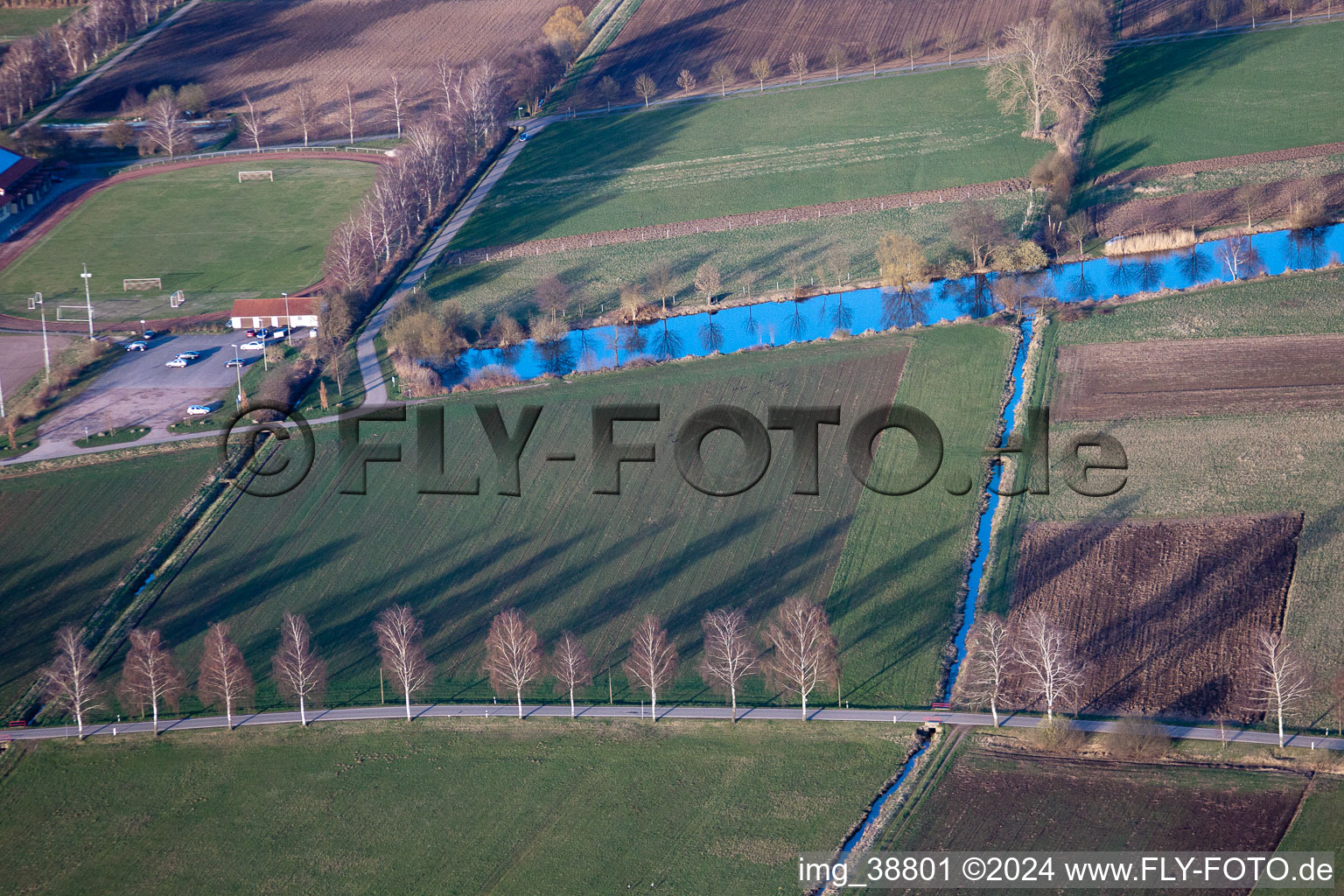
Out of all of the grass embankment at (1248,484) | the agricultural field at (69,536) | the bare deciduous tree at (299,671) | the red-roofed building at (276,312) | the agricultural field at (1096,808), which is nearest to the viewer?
the agricultural field at (1096,808)

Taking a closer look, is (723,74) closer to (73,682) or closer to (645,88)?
(645,88)

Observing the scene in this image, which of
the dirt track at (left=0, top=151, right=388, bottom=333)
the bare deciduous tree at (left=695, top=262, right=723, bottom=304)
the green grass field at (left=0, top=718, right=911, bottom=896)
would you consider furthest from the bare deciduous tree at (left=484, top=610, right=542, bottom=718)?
the dirt track at (left=0, top=151, right=388, bottom=333)

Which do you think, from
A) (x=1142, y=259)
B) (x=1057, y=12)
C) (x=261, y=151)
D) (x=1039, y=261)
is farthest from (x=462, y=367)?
(x=1057, y=12)

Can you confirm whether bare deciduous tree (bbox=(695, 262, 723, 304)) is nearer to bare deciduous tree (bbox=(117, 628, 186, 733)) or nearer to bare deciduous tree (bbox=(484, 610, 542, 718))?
bare deciduous tree (bbox=(484, 610, 542, 718))

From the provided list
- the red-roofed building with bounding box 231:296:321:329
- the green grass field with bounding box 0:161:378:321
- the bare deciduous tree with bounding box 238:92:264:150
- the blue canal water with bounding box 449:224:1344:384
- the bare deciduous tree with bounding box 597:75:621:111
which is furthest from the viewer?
the bare deciduous tree with bounding box 238:92:264:150

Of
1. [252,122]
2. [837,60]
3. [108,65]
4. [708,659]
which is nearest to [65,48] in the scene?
[108,65]

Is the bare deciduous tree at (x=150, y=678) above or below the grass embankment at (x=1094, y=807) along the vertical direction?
above

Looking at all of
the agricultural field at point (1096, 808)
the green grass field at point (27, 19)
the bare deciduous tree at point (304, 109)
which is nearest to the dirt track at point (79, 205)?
the bare deciduous tree at point (304, 109)

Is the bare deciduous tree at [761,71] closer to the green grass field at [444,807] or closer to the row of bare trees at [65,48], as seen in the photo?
the row of bare trees at [65,48]
